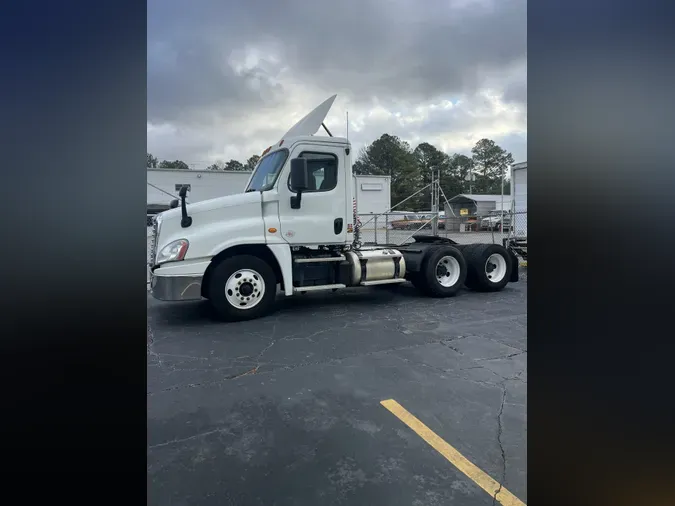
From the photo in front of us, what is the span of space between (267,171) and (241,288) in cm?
232

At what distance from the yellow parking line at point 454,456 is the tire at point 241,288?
3500mm

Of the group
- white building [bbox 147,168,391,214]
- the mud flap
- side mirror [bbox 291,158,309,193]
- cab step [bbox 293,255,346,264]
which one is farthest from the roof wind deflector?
white building [bbox 147,168,391,214]

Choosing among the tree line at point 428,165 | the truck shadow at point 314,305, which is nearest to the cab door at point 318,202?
the truck shadow at point 314,305

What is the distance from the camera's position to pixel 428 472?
248 centimetres

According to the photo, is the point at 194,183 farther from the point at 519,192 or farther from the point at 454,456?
the point at 454,456

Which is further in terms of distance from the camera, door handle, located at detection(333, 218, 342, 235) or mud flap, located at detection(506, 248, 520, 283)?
mud flap, located at detection(506, 248, 520, 283)

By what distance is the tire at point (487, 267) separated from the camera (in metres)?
8.81

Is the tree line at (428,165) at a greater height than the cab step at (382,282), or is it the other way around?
the tree line at (428,165)

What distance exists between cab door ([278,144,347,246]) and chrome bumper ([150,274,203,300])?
1.64 metres

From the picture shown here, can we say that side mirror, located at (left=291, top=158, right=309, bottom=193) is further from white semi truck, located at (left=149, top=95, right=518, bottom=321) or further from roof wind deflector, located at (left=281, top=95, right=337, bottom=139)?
roof wind deflector, located at (left=281, top=95, right=337, bottom=139)

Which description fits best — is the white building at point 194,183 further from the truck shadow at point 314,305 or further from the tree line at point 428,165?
the tree line at point 428,165

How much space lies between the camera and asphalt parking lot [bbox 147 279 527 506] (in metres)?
2.38
